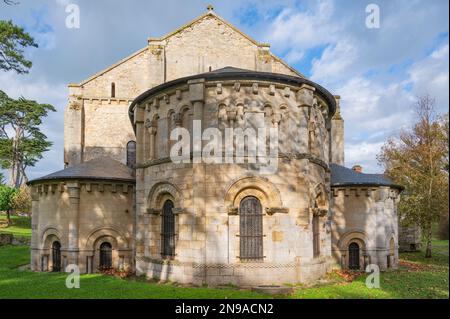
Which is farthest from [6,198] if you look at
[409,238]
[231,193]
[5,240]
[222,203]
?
[409,238]

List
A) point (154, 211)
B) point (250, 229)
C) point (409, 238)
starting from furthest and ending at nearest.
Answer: point (409, 238) < point (154, 211) < point (250, 229)

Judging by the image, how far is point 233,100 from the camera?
1422cm

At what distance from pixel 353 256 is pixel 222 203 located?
998 cm

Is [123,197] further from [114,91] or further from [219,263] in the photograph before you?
[114,91]

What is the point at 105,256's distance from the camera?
1794 cm

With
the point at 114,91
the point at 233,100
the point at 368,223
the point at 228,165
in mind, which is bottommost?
the point at 368,223

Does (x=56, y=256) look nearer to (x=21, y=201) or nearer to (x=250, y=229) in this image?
(x=250, y=229)

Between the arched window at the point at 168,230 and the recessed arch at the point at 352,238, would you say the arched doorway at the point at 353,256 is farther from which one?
the arched window at the point at 168,230

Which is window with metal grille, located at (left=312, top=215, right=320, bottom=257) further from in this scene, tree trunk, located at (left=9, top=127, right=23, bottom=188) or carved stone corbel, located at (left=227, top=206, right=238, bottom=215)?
tree trunk, located at (left=9, top=127, right=23, bottom=188)

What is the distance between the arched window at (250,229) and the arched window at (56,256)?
1027 cm

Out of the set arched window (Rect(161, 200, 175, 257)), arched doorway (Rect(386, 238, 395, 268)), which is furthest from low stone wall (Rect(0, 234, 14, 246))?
arched doorway (Rect(386, 238, 395, 268))
